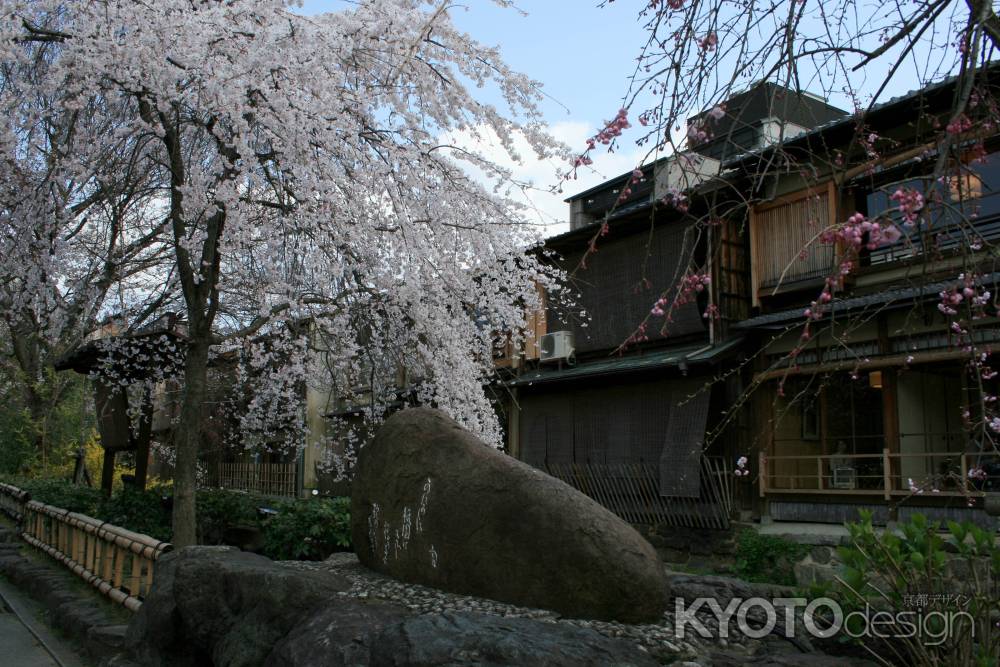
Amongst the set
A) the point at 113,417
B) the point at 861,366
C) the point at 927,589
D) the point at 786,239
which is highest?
the point at 786,239

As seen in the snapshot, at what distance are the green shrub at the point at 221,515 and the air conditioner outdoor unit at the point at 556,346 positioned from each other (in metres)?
7.69

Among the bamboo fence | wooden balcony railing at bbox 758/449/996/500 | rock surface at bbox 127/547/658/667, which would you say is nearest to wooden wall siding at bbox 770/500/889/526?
wooden balcony railing at bbox 758/449/996/500

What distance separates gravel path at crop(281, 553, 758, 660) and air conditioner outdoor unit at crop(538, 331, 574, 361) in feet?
37.0

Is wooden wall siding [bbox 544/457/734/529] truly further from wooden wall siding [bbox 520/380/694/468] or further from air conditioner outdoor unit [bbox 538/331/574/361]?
air conditioner outdoor unit [bbox 538/331/574/361]

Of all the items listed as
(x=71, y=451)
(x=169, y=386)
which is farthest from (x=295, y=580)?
(x=71, y=451)

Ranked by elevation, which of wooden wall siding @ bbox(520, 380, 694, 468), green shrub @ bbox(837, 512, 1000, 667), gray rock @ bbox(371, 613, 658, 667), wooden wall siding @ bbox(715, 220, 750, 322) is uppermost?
wooden wall siding @ bbox(715, 220, 750, 322)

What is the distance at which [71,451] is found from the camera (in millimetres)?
22984

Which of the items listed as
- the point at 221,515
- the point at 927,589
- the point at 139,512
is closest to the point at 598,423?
the point at 221,515

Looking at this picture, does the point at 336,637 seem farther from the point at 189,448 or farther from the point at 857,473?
the point at 857,473

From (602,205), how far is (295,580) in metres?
16.6

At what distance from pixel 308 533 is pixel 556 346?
9.20 m

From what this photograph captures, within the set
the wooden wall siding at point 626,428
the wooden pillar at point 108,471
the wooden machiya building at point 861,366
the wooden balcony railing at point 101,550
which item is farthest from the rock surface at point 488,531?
the wooden pillar at point 108,471

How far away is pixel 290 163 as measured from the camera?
331 inches

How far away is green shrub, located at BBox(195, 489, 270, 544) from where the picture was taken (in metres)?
11.5
